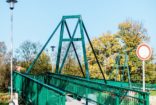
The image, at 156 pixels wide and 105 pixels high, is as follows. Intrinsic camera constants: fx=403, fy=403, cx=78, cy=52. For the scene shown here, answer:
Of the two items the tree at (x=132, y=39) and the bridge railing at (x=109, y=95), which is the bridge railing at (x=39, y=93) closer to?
the bridge railing at (x=109, y=95)

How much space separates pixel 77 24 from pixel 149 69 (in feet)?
105

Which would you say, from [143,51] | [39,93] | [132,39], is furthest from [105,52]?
[39,93]

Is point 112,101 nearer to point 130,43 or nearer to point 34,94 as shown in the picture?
point 34,94

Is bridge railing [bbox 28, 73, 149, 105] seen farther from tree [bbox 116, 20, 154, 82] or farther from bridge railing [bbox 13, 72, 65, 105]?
tree [bbox 116, 20, 154, 82]

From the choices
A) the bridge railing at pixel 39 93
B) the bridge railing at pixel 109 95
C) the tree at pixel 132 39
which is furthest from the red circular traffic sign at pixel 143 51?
the tree at pixel 132 39

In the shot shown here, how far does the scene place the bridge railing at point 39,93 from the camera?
35.7 ft

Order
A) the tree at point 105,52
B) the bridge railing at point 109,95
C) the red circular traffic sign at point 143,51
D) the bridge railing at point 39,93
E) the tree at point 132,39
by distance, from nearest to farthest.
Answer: the bridge railing at point 39,93 → the bridge railing at point 109,95 → the red circular traffic sign at point 143,51 → the tree at point 132,39 → the tree at point 105,52

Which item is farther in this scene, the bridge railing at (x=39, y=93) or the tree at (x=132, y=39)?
the tree at (x=132, y=39)

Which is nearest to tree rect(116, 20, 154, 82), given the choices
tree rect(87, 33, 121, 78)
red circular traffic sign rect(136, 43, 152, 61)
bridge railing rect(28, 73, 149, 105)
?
tree rect(87, 33, 121, 78)

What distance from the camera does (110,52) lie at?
209 feet

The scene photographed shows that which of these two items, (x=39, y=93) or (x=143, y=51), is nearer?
(x=39, y=93)

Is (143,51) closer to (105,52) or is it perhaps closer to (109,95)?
(109,95)

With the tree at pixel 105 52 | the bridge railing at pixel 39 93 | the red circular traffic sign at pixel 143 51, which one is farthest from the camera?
the tree at pixel 105 52

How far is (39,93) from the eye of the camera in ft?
46.3
